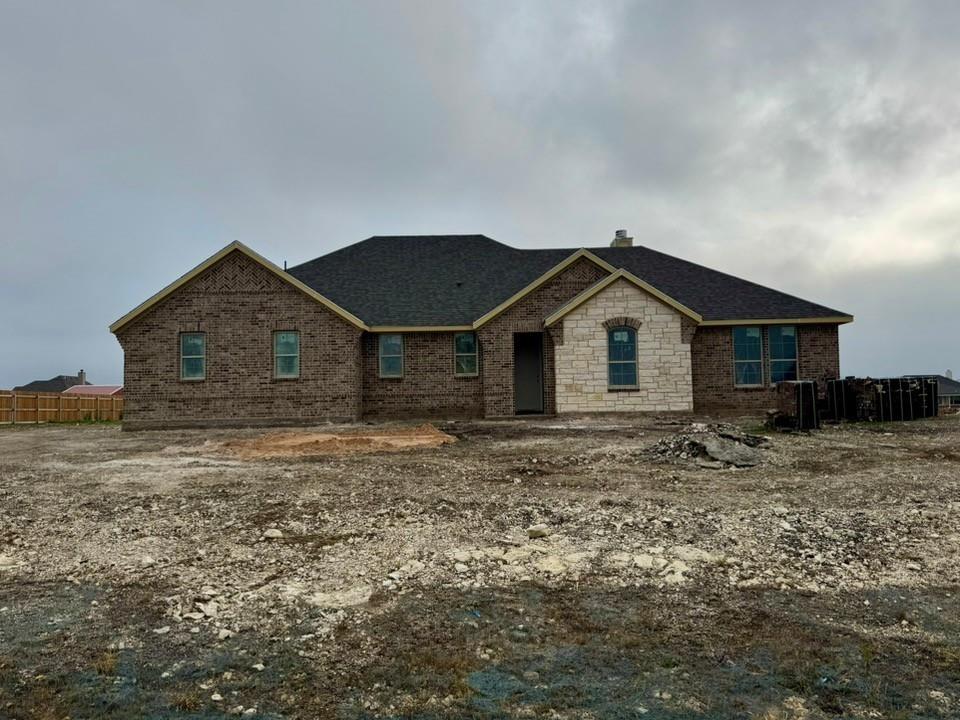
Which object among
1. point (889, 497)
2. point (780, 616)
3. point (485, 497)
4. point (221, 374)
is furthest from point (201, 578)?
point (221, 374)

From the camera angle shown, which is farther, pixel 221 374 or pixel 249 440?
pixel 221 374

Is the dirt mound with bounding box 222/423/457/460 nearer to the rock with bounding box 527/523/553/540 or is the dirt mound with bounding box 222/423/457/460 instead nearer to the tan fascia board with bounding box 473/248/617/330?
the tan fascia board with bounding box 473/248/617/330

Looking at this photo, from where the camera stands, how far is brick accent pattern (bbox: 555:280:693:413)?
19953 millimetres

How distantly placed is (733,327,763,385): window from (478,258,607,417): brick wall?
5.71 meters

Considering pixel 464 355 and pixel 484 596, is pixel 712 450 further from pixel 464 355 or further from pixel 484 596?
pixel 464 355

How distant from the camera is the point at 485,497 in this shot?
7.91 meters

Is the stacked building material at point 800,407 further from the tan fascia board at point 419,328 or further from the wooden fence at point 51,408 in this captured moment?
the wooden fence at point 51,408

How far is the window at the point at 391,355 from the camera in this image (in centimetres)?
2122

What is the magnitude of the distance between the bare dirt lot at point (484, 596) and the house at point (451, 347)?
10630 mm

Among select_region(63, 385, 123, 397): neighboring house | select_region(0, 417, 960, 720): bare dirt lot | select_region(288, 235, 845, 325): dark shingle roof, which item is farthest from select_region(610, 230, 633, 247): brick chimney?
select_region(63, 385, 123, 397): neighboring house

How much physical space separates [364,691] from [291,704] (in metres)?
0.38

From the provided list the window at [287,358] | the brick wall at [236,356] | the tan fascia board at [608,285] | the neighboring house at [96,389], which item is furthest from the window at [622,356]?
the neighboring house at [96,389]

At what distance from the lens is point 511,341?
20.5m

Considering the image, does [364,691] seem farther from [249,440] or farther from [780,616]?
[249,440]
